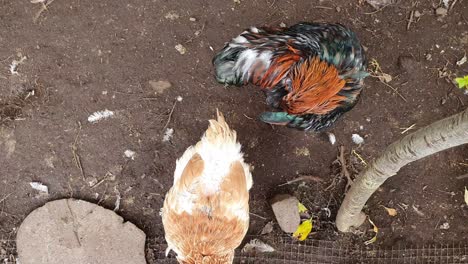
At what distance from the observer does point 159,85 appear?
349cm

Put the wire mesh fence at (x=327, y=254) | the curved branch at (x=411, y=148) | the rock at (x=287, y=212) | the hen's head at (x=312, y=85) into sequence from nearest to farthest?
the curved branch at (x=411, y=148) < the hen's head at (x=312, y=85) < the rock at (x=287, y=212) < the wire mesh fence at (x=327, y=254)

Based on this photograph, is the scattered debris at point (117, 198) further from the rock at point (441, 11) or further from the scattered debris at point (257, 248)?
the rock at point (441, 11)

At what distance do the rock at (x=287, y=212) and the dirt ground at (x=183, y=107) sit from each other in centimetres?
13

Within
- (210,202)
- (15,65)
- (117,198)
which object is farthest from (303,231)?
(15,65)

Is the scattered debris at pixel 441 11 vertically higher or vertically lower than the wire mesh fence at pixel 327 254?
higher

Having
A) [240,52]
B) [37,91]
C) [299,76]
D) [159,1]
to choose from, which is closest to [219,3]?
[159,1]

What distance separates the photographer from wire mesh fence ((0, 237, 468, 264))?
3.46 meters

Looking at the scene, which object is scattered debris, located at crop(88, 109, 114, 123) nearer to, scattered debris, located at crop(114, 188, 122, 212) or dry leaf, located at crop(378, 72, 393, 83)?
scattered debris, located at crop(114, 188, 122, 212)

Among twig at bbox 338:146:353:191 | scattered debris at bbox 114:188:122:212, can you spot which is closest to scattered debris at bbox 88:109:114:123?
scattered debris at bbox 114:188:122:212

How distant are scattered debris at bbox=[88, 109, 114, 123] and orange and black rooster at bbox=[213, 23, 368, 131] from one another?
→ 1.07 metres

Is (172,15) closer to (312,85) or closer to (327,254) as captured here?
(312,85)

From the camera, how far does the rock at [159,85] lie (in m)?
3.49

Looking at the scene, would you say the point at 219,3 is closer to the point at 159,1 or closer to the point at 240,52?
the point at 159,1

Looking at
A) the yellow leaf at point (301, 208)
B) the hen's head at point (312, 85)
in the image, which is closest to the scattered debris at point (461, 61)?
the hen's head at point (312, 85)
